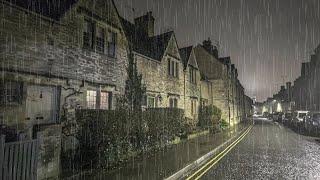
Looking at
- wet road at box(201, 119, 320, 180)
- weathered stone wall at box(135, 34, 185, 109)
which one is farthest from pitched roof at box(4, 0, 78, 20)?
wet road at box(201, 119, 320, 180)

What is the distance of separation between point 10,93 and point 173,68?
17.2 metres

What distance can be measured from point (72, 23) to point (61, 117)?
4532 millimetres

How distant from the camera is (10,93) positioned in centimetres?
1025

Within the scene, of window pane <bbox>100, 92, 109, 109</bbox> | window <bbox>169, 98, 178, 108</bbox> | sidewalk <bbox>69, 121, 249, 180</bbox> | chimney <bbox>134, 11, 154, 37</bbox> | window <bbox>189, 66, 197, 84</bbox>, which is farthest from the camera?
window <bbox>189, 66, 197, 84</bbox>

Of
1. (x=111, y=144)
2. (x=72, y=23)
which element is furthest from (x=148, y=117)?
(x=72, y=23)

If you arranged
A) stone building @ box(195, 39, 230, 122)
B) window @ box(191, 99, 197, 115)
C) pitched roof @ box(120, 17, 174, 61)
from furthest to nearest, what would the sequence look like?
stone building @ box(195, 39, 230, 122) → window @ box(191, 99, 197, 115) → pitched roof @ box(120, 17, 174, 61)

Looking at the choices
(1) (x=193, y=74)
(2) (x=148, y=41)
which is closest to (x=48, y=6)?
(2) (x=148, y=41)

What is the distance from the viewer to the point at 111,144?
11.0 metres

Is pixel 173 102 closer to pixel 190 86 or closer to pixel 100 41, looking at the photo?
pixel 190 86

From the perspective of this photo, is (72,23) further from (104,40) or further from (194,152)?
(194,152)

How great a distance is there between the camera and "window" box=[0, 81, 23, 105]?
9914 millimetres

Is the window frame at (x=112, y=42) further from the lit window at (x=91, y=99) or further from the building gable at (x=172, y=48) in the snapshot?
the building gable at (x=172, y=48)

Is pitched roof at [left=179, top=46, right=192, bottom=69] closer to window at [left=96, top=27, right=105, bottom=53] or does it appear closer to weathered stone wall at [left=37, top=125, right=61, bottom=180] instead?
window at [left=96, top=27, right=105, bottom=53]

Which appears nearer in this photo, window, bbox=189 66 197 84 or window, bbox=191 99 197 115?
window, bbox=191 99 197 115
